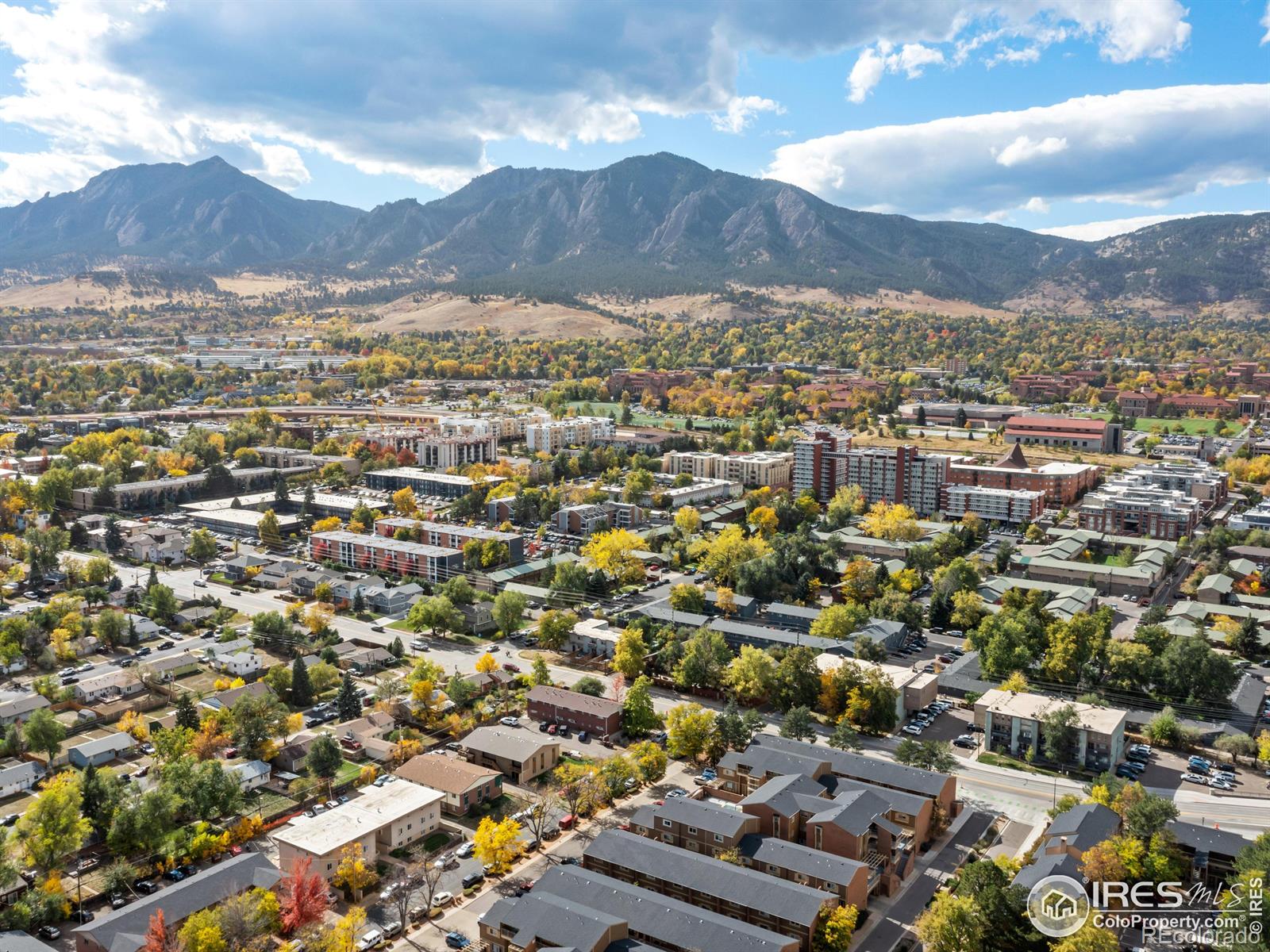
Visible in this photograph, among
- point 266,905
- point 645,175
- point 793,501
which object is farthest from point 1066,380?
point 645,175

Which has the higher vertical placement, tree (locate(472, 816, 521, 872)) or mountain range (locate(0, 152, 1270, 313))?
mountain range (locate(0, 152, 1270, 313))

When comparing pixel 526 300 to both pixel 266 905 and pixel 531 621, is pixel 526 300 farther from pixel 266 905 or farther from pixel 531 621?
pixel 266 905

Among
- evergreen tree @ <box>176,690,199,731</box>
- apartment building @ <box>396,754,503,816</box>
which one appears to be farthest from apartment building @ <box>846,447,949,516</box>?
evergreen tree @ <box>176,690,199,731</box>

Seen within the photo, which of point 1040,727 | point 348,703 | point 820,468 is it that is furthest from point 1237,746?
point 820,468

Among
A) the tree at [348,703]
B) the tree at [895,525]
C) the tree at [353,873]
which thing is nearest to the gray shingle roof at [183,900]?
the tree at [353,873]

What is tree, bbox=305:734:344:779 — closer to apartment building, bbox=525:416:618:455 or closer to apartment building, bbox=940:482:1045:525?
apartment building, bbox=940:482:1045:525
